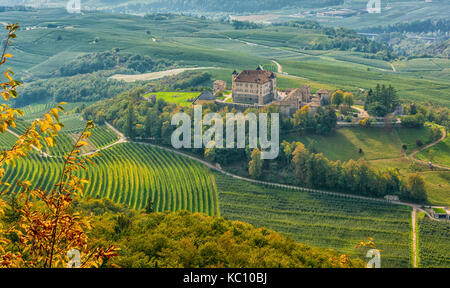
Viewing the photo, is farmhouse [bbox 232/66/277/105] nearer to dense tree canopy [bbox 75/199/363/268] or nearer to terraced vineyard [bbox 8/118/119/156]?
terraced vineyard [bbox 8/118/119/156]

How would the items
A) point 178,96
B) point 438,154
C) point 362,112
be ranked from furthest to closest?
point 178,96 → point 362,112 → point 438,154

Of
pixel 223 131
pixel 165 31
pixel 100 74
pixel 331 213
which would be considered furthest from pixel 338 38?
pixel 331 213

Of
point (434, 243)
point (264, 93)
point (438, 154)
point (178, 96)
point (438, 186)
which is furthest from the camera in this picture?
point (178, 96)

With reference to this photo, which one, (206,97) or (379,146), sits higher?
(206,97)

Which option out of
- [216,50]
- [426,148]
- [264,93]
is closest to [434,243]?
[426,148]

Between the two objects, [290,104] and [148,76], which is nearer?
[290,104]

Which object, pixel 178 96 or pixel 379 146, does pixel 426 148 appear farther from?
pixel 178 96

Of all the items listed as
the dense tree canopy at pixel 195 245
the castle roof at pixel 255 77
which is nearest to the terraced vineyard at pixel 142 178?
the dense tree canopy at pixel 195 245

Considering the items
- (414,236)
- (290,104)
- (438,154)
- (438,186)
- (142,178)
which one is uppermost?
(290,104)
